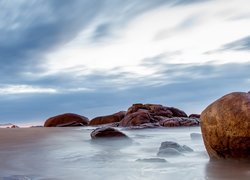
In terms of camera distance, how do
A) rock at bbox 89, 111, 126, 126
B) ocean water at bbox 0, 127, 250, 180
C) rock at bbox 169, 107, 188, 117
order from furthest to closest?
1. rock at bbox 89, 111, 126, 126
2. rock at bbox 169, 107, 188, 117
3. ocean water at bbox 0, 127, 250, 180

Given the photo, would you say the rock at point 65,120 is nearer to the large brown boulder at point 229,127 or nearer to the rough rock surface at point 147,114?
the rough rock surface at point 147,114

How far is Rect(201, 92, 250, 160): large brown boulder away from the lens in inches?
210

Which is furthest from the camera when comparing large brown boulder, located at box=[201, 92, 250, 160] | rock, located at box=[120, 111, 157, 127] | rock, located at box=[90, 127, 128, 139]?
rock, located at box=[120, 111, 157, 127]

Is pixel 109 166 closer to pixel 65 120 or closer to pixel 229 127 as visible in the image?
pixel 229 127

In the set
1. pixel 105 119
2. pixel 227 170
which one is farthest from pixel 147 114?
pixel 227 170

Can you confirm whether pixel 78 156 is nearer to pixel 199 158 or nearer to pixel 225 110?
pixel 199 158

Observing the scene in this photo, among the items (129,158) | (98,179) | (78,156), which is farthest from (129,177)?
(78,156)

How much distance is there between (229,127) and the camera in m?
5.39

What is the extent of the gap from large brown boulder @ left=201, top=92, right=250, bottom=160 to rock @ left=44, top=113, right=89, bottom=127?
16962 mm

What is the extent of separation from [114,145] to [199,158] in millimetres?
2460

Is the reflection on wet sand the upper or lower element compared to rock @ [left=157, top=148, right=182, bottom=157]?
lower

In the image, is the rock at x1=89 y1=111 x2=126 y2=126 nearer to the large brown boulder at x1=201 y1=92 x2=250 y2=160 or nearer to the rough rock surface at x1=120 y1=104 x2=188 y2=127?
the rough rock surface at x1=120 y1=104 x2=188 y2=127

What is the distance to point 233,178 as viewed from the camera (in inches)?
164

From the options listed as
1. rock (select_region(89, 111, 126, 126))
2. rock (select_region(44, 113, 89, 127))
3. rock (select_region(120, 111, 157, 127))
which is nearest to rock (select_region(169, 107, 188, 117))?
rock (select_region(89, 111, 126, 126))
